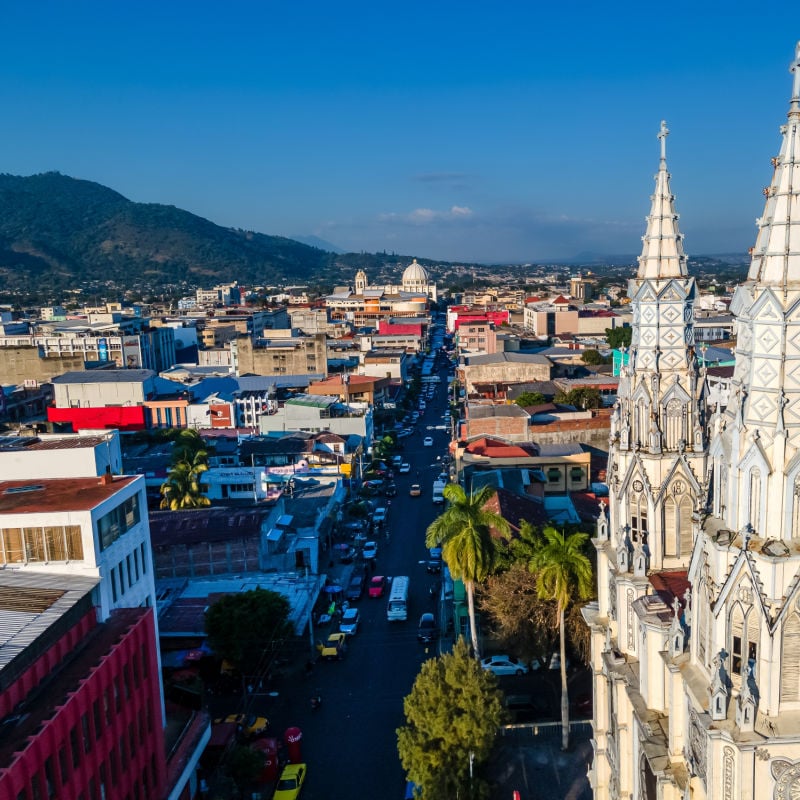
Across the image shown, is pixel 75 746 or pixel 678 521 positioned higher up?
pixel 678 521

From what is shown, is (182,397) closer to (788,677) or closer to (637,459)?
(637,459)

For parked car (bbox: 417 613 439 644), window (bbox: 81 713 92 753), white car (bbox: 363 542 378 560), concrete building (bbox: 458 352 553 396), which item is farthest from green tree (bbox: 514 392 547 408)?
window (bbox: 81 713 92 753)

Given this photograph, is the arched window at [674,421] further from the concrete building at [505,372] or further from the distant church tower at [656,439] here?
the concrete building at [505,372]

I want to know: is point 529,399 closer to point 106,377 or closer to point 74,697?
point 106,377

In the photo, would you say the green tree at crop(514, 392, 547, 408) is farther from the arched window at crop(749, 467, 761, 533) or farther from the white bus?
the arched window at crop(749, 467, 761, 533)

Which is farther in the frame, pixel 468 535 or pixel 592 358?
pixel 592 358

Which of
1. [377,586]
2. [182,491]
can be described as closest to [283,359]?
[182,491]
